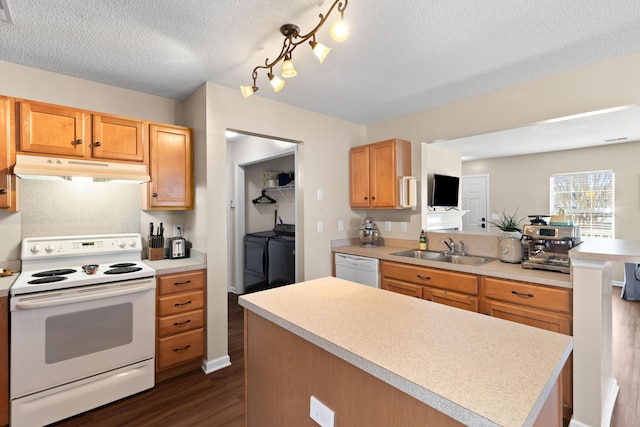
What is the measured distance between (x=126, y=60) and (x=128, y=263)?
1611 mm

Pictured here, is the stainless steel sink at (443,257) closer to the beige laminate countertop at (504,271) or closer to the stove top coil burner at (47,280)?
the beige laminate countertop at (504,271)

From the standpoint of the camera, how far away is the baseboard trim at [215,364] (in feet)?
8.25

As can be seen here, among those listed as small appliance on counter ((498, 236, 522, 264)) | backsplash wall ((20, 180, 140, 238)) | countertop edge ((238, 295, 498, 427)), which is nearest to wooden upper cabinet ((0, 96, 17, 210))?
backsplash wall ((20, 180, 140, 238))

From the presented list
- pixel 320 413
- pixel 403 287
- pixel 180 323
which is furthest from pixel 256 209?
pixel 320 413

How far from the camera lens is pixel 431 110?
10.6 feet

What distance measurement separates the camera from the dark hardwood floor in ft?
6.32

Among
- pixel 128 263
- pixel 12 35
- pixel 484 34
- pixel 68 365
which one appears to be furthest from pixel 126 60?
pixel 484 34

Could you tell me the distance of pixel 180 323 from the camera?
2.45 meters

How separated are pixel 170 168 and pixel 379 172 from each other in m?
2.16

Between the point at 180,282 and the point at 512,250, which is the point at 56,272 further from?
the point at 512,250

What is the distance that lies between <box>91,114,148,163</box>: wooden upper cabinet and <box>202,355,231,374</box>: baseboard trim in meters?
1.82

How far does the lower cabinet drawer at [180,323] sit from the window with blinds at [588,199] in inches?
240

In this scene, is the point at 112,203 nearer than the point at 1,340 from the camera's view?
No

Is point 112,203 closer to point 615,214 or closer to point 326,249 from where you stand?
point 326,249
